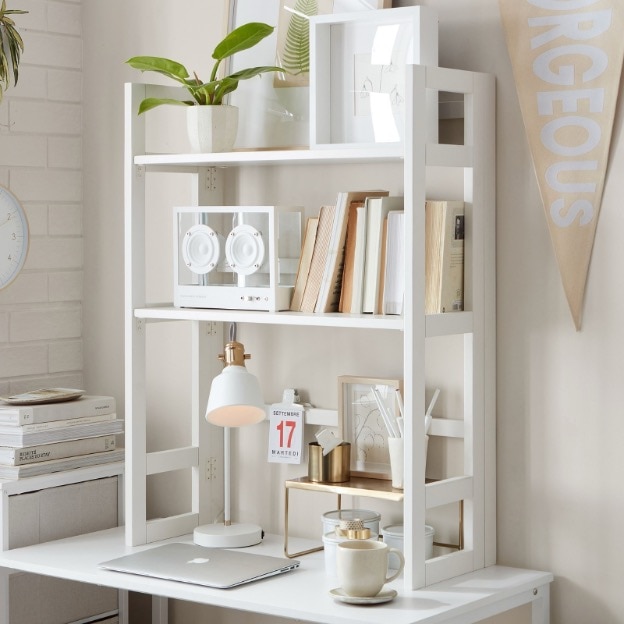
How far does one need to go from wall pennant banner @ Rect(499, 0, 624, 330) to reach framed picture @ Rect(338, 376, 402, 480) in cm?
45

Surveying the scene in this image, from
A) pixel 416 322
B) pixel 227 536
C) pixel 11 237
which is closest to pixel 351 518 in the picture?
pixel 227 536

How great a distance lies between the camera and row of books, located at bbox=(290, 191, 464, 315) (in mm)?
2207

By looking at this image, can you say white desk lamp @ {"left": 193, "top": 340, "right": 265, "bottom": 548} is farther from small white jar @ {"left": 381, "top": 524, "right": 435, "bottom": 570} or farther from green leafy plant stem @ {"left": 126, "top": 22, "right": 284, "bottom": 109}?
→ green leafy plant stem @ {"left": 126, "top": 22, "right": 284, "bottom": 109}

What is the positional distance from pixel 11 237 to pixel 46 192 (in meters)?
0.17

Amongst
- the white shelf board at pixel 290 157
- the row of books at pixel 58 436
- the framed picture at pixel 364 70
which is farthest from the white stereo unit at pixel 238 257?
the row of books at pixel 58 436

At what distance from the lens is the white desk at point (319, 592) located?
2.03 meters

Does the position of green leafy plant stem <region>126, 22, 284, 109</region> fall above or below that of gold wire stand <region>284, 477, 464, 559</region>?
above

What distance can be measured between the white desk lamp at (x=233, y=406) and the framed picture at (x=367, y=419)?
8.4 inches

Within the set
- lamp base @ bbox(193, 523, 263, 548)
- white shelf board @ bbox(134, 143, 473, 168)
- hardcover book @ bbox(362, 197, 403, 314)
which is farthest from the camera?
lamp base @ bbox(193, 523, 263, 548)

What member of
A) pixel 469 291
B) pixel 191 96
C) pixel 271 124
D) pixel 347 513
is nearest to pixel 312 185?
pixel 271 124

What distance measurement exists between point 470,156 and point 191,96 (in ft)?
2.38

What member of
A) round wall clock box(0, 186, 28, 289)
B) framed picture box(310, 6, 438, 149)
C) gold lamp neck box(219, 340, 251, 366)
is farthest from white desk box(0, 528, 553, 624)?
framed picture box(310, 6, 438, 149)

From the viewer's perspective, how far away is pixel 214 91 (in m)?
2.46

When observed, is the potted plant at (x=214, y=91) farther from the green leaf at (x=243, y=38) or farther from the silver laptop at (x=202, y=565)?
the silver laptop at (x=202, y=565)
